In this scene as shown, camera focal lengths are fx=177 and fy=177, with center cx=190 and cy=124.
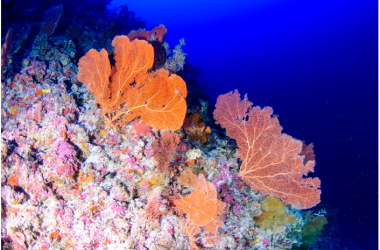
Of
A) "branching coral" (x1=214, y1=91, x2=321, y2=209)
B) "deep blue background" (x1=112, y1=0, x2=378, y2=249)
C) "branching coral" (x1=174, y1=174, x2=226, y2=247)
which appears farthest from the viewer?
"deep blue background" (x1=112, y1=0, x2=378, y2=249)

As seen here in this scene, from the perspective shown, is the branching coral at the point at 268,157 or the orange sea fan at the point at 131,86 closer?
the orange sea fan at the point at 131,86

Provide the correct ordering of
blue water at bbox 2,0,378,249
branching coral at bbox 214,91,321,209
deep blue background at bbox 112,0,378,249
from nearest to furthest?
branching coral at bbox 214,91,321,209
blue water at bbox 2,0,378,249
deep blue background at bbox 112,0,378,249

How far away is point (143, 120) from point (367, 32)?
8171 centimetres

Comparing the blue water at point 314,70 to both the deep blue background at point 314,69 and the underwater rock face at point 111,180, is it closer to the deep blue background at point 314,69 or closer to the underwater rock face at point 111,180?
the deep blue background at point 314,69

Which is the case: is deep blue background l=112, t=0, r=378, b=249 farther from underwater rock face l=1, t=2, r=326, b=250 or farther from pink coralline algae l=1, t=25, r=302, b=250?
pink coralline algae l=1, t=25, r=302, b=250

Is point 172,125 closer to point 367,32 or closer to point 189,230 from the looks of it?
point 189,230

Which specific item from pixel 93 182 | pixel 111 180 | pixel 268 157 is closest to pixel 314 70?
pixel 268 157

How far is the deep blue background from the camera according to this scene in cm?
1916

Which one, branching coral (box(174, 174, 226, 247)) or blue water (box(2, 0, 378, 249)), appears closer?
branching coral (box(174, 174, 226, 247))

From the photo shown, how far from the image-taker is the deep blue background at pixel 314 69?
19156mm

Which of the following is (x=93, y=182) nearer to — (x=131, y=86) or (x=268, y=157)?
(x=131, y=86)

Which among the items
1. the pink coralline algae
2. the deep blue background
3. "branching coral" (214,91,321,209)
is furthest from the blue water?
"branching coral" (214,91,321,209)

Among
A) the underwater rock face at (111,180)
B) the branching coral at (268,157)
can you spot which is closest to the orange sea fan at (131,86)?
the underwater rock face at (111,180)

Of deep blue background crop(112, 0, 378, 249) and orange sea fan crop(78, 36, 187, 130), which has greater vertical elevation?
deep blue background crop(112, 0, 378, 249)
